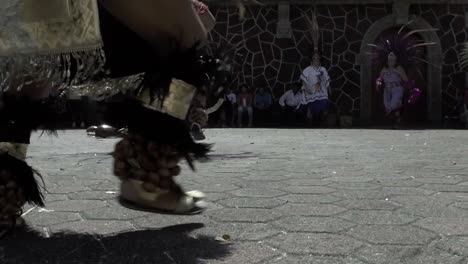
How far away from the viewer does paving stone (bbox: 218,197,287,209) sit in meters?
2.38

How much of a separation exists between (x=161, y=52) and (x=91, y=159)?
295cm

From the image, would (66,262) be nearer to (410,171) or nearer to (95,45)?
(95,45)

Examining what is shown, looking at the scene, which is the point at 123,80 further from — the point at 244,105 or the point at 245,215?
the point at 244,105

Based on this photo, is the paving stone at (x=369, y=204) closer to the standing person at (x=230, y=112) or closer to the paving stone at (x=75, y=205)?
the paving stone at (x=75, y=205)

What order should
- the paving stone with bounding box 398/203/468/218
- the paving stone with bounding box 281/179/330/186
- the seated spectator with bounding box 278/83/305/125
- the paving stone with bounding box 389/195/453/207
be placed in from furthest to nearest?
the seated spectator with bounding box 278/83/305/125 < the paving stone with bounding box 281/179/330/186 < the paving stone with bounding box 389/195/453/207 < the paving stone with bounding box 398/203/468/218

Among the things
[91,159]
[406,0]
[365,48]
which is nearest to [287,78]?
[365,48]

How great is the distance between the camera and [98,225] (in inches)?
81.7

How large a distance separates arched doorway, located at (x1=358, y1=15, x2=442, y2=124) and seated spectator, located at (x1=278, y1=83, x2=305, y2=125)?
1580 mm

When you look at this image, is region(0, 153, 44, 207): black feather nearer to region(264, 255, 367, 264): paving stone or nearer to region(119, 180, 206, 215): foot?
region(119, 180, 206, 215): foot

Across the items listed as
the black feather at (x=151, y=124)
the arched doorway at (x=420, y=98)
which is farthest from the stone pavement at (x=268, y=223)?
the arched doorway at (x=420, y=98)

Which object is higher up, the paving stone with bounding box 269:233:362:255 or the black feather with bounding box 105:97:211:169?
the black feather with bounding box 105:97:211:169

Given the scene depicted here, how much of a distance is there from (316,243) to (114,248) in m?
0.62

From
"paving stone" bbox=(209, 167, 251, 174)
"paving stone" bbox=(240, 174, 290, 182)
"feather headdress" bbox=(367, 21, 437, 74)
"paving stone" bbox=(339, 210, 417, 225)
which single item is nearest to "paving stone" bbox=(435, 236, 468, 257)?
"paving stone" bbox=(339, 210, 417, 225)

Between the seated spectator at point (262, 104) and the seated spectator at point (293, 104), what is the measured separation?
310 mm
